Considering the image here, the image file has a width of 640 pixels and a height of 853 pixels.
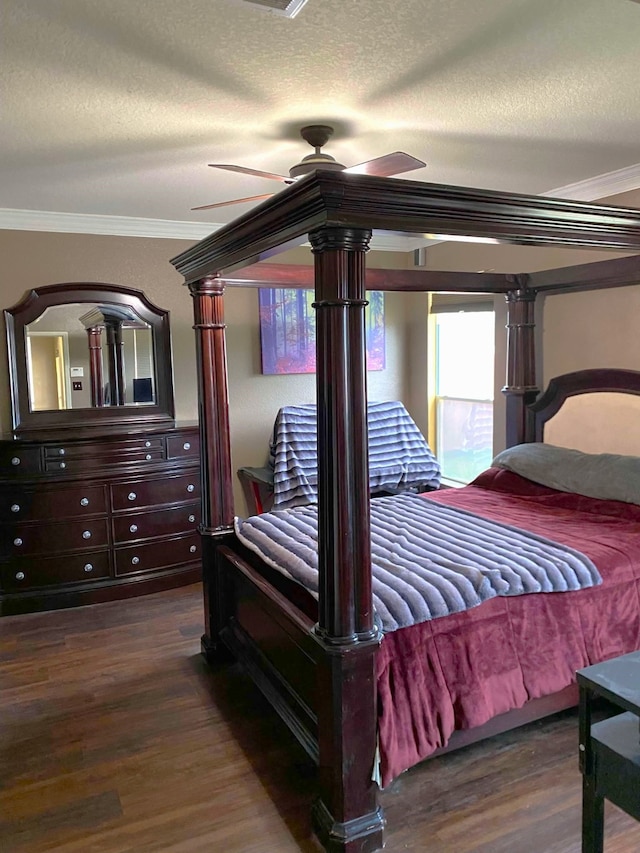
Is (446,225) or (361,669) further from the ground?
(446,225)

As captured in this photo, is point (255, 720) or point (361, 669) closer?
point (361, 669)

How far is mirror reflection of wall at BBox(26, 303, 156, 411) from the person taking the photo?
14.0 feet

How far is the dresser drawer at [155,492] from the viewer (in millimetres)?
4145

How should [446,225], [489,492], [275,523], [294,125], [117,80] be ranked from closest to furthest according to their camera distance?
[446,225] < [117,80] < [294,125] < [275,523] < [489,492]

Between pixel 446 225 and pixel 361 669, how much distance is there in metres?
1.40

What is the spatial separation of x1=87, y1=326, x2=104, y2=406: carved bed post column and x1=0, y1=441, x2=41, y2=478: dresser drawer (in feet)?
1.94

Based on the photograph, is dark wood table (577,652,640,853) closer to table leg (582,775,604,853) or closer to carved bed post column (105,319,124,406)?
table leg (582,775,604,853)

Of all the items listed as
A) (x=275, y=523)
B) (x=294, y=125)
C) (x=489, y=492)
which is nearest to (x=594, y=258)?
(x=489, y=492)

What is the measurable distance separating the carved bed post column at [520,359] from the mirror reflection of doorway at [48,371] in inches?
116

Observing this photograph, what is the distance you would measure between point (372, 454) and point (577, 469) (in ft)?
5.18

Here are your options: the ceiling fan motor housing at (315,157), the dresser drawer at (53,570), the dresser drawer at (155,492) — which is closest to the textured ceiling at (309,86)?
the ceiling fan motor housing at (315,157)

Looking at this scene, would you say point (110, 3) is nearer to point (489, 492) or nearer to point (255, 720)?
point (255, 720)

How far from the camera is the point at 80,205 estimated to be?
3936mm

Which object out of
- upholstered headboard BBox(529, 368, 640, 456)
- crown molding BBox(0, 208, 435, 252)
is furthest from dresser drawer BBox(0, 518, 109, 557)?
upholstered headboard BBox(529, 368, 640, 456)
